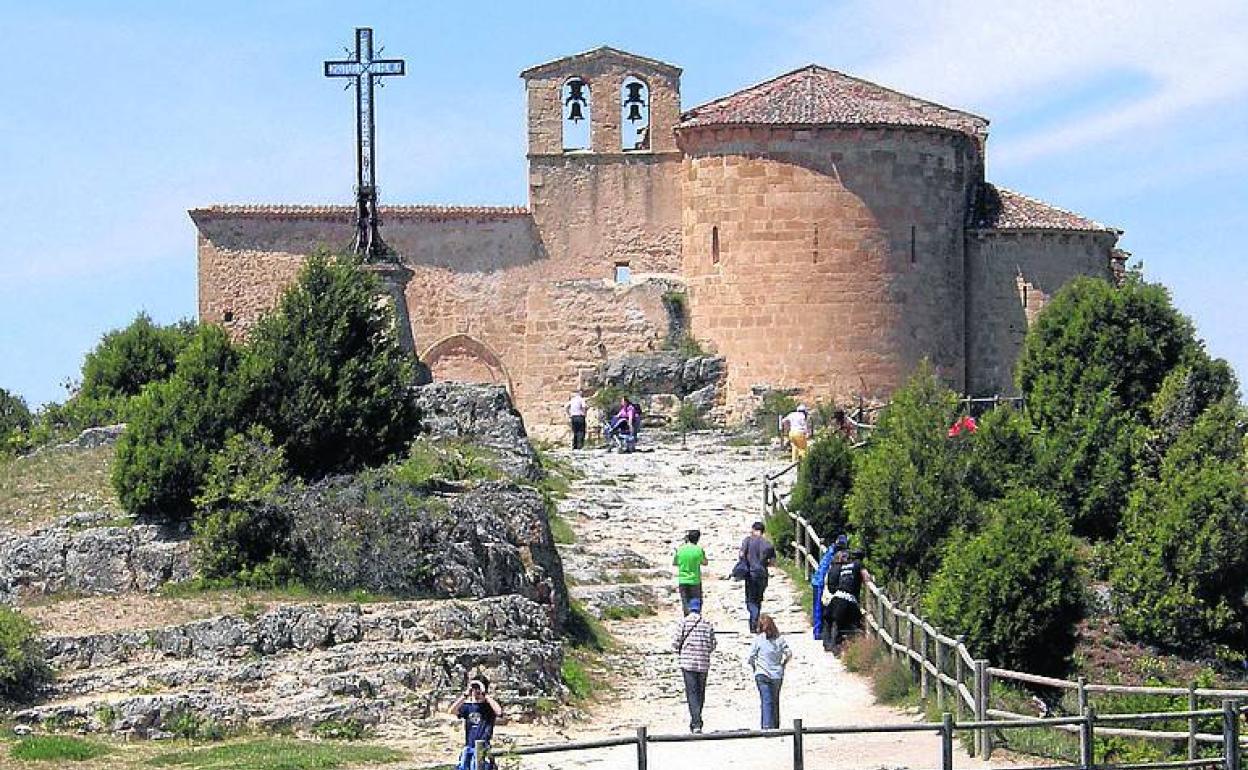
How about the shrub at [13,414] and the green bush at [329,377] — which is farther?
the shrub at [13,414]

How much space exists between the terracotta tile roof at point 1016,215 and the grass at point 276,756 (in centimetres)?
2586

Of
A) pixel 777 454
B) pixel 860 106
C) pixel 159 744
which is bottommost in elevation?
pixel 159 744

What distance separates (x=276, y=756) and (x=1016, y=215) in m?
27.3

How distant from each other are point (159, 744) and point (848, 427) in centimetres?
1818

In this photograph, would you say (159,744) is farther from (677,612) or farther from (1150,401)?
(1150,401)

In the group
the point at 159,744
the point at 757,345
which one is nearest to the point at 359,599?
the point at 159,744

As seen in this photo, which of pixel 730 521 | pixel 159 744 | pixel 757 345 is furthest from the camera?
pixel 757 345

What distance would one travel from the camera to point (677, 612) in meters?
29.0

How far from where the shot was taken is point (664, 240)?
4497cm

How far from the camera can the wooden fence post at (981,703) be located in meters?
21.2

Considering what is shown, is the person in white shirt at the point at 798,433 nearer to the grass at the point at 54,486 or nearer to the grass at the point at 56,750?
the grass at the point at 54,486

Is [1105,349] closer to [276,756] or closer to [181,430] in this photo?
[181,430]

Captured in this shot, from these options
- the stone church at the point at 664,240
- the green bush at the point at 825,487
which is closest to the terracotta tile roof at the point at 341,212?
the stone church at the point at 664,240

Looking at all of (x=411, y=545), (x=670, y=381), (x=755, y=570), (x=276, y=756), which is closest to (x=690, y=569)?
(x=755, y=570)
